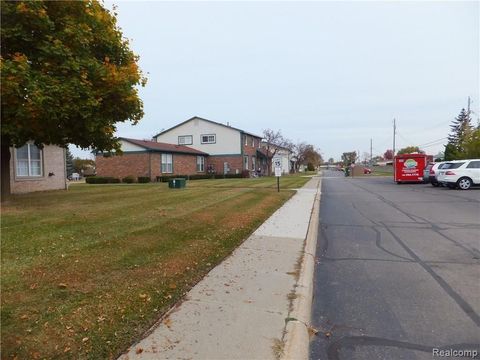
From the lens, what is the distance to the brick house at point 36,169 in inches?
639

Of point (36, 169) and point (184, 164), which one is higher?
point (184, 164)

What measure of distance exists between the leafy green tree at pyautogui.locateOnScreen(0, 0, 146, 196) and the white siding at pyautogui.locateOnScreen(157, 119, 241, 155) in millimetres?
32676

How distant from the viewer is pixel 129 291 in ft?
15.0

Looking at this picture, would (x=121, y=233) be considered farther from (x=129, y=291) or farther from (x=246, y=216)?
(x=246, y=216)

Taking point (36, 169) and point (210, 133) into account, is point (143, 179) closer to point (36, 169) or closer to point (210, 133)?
point (36, 169)

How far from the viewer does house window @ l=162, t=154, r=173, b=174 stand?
1368 inches

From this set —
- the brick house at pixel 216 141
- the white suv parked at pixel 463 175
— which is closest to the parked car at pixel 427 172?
the white suv parked at pixel 463 175

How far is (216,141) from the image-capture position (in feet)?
147

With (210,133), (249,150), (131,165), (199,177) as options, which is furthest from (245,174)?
(131,165)

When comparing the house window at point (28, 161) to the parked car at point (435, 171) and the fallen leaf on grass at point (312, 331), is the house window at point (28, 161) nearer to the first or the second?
the fallen leaf on grass at point (312, 331)

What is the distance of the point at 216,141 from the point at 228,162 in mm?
2961

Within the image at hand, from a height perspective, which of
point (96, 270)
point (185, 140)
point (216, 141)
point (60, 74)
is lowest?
point (96, 270)

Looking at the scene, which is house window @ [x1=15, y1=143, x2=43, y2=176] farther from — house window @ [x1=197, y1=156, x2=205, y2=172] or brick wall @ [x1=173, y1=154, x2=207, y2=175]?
house window @ [x1=197, y1=156, x2=205, y2=172]

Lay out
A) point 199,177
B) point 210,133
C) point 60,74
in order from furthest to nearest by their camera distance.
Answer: point 210,133 → point 199,177 → point 60,74
